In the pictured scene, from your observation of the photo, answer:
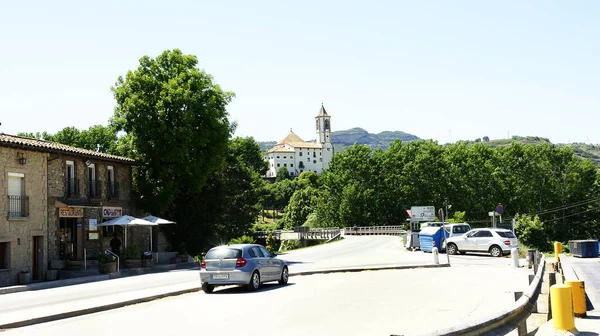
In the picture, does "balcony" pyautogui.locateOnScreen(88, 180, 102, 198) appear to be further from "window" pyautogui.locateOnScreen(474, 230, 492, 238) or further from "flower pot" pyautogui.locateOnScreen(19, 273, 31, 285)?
"window" pyautogui.locateOnScreen(474, 230, 492, 238)

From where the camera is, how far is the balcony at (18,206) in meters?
29.8

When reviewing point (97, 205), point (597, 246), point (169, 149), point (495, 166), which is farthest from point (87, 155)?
point (495, 166)

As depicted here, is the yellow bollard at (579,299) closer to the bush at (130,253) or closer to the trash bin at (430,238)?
the bush at (130,253)

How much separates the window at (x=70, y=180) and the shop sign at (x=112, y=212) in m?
2.74

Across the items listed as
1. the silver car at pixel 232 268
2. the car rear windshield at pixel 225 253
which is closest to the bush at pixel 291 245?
the silver car at pixel 232 268

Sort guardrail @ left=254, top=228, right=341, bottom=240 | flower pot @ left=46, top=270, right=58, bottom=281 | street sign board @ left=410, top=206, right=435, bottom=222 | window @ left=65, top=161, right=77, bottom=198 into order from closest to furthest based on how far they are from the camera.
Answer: flower pot @ left=46, top=270, right=58, bottom=281, window @ left=65, top=161, right=77, bottom=198, street sign board @ left=410, top=206, right=435, bottom=222, guardrail @ left=254, top=228, right=341, bottom=240

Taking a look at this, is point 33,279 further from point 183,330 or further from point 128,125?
point 183,330

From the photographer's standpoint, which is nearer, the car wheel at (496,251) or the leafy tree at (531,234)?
the car wheel at (496,251)

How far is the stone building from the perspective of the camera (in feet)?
97.8

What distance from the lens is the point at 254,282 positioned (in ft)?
67.8

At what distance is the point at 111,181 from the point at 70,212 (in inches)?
227

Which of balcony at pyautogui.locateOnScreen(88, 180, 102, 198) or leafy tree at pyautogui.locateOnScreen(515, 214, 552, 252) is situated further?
leafy tree at pyautogui.locateOnScreen(515, 214, 552, 252)

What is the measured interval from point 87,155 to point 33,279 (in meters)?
7.94

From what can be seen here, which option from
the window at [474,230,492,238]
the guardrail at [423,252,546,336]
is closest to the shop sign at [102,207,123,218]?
the window at [474,230,492,238]
